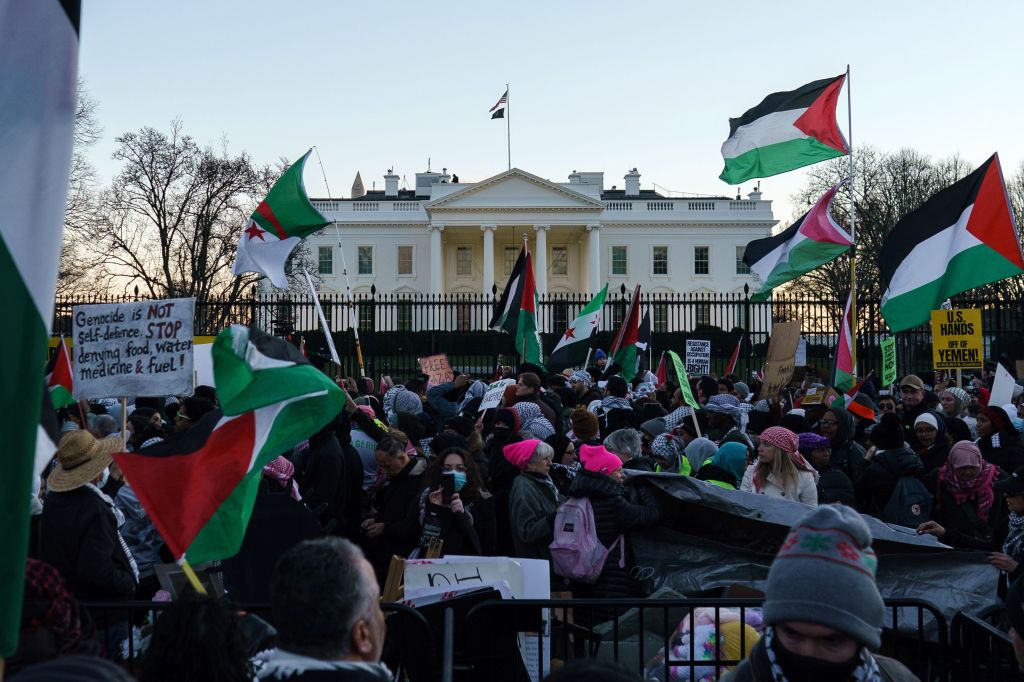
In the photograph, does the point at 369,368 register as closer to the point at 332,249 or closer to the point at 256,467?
the point at 256,467

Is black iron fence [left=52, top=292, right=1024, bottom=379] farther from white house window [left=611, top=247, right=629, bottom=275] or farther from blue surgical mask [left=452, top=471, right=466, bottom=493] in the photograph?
white house window [left=611, top=247, right=629, bottom=275]

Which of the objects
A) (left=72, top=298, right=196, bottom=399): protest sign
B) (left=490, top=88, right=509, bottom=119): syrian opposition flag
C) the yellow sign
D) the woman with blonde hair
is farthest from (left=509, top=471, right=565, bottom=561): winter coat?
(left=490, top=88, right=509, bottom=119): syrian opposition flag

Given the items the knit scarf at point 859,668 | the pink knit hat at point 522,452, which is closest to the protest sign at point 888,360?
the pink knit hat at point 522,452

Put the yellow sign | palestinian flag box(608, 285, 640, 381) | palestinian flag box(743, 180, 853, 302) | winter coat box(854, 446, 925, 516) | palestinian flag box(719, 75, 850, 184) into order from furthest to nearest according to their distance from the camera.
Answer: palestinian flag box(608, 285, 640, 381), palestinian flag box(719, 75, 850, 184), palestinian flag box(743, 180, 853, 302), the yellow sign, winter coat box(854, 446, 925, 516)

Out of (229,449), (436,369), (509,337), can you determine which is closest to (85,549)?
(229,449)

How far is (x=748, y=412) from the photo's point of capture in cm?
1138

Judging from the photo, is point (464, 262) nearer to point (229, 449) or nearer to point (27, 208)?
point (229, 449)

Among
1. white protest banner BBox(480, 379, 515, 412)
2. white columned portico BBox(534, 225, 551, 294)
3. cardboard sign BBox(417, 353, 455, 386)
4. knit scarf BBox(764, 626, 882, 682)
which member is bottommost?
knit scarf BBox(764, 626, 882, 682)

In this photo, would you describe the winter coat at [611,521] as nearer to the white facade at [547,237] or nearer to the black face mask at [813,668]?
the black face mask at [813,668]

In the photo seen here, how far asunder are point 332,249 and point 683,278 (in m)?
20.7

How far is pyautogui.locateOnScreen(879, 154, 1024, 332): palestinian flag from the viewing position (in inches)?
362

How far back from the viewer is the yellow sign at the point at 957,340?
11523 mm

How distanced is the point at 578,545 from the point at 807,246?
7180mm

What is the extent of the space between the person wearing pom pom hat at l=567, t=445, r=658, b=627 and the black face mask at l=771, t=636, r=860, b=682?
10.1ft
